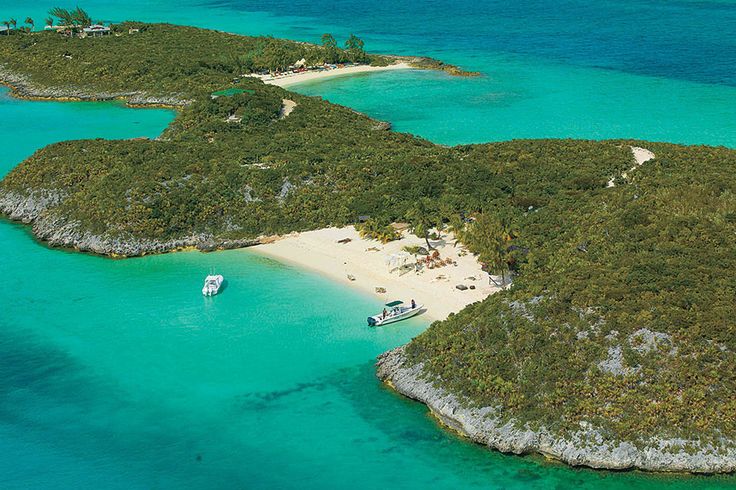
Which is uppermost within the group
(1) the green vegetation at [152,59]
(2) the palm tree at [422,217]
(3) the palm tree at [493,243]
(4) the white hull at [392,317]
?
(1) the green vegetation at [152,59]

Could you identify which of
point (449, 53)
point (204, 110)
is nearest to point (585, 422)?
point (204, 110)

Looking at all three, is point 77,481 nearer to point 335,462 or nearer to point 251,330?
point 335,462

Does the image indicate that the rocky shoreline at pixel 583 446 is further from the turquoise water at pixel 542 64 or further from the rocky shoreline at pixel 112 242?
the turquoise water at pixel 542 64

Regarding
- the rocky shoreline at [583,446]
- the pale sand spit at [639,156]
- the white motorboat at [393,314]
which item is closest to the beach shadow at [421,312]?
the white motorboat at [393,314]

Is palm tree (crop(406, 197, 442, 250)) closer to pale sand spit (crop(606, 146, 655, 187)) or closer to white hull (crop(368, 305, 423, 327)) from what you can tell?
white hull (crop(368, 305, 423, 327))

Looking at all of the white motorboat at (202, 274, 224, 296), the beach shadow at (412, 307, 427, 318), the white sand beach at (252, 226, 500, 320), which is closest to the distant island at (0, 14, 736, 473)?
the white sand beach at (252, 226, 500, 320)
